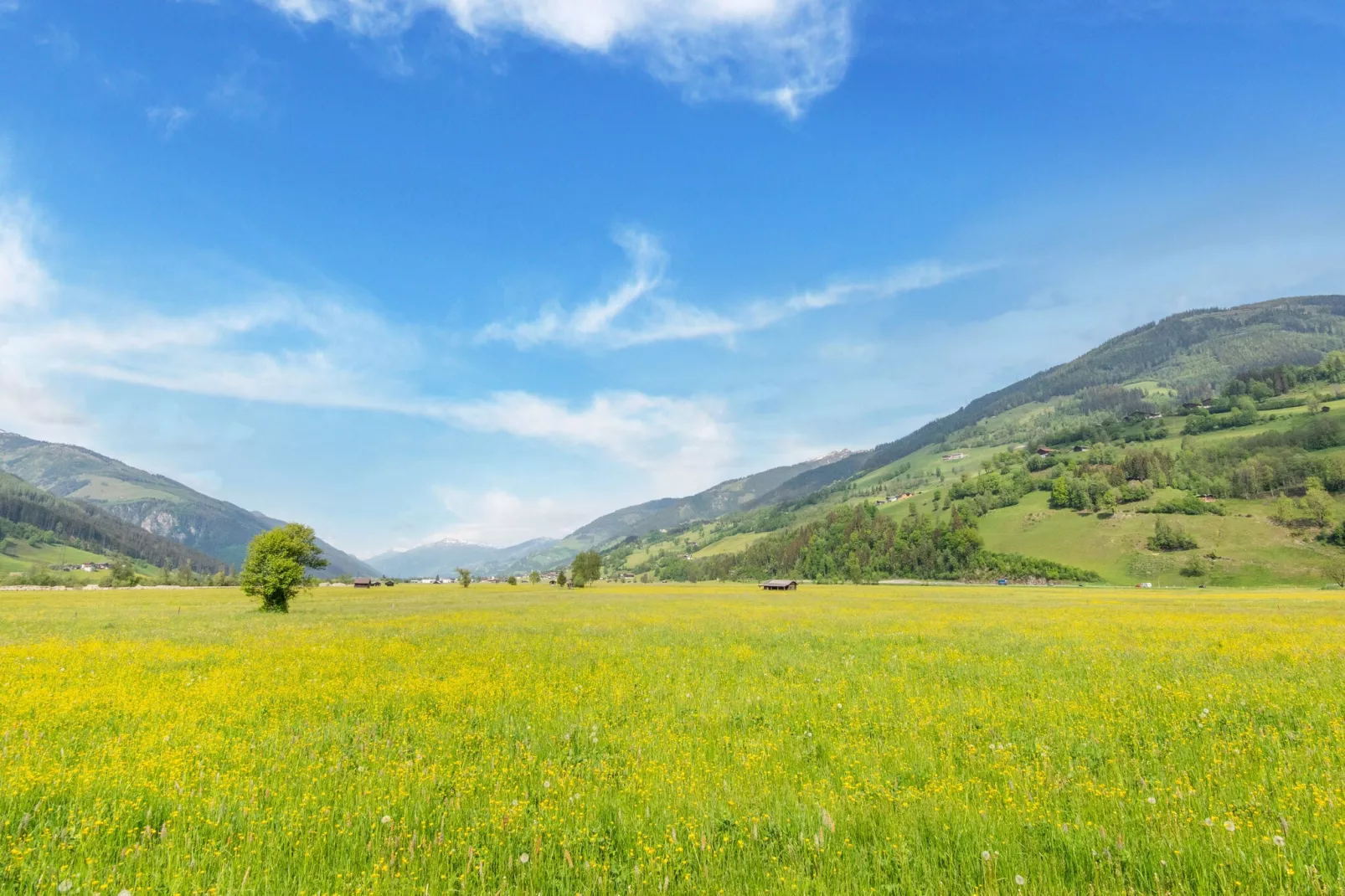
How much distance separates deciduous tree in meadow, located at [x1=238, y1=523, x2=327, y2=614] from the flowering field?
32048mm

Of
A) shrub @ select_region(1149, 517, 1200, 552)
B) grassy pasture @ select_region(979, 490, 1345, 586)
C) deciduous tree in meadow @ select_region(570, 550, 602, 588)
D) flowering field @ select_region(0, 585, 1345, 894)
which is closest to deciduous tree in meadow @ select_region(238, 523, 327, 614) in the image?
flowering field @ select_region(0, 585, 1345, 894)

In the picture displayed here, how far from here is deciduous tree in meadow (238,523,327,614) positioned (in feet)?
144

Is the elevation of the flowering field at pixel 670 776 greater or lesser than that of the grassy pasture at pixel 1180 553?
greater

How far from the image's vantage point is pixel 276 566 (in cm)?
4381

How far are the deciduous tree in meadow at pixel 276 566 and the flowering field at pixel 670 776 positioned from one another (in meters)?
32.0

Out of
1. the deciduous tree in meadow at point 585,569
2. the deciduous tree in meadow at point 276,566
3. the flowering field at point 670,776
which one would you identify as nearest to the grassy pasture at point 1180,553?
the deciduous tree in meadow at point 585,569

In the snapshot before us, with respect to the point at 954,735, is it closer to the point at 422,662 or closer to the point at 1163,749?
the point at 1163,749

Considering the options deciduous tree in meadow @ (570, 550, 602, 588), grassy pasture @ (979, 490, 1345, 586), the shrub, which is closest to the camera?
grassy pasture @ (979, 490, 1345, 586)

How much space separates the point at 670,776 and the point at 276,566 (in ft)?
160

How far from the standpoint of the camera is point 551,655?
56.7ft

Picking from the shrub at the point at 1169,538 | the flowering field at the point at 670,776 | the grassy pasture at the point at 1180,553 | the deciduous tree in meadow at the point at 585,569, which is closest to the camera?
the flowering field at the point at 670,776

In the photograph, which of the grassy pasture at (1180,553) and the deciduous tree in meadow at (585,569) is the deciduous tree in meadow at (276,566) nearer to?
the deciduous tree in meadow at (585,569)

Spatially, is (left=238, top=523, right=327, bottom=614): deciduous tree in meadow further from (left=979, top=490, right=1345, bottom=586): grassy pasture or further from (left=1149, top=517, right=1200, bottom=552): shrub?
(left=1149, top=517, right=1200, bottom=552): shrub

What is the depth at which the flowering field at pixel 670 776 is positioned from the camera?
4.79m
